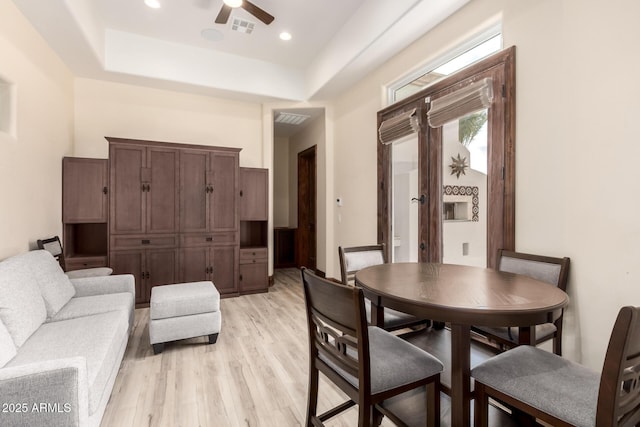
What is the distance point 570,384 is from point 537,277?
1008 millimetres

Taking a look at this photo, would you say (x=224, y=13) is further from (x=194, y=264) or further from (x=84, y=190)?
(x=194, y=264)

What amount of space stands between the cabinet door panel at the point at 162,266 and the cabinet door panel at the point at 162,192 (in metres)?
0.28

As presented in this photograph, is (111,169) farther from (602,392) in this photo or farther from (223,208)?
(602,392)

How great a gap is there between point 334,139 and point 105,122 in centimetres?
332

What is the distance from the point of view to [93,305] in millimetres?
2438

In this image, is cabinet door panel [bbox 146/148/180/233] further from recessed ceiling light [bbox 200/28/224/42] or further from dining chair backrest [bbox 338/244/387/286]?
dining chair backrest [bbox 338/244/387/286]

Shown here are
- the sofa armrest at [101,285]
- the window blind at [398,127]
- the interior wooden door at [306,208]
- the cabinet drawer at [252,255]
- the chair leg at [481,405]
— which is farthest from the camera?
the interior wooden door at [306,208]

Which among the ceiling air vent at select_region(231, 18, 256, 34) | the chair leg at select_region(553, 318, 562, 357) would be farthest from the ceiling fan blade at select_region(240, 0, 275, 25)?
the chair leg at select_region(553, 318, 562, 357)

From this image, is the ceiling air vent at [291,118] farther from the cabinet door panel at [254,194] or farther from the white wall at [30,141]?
the white wall at [30,141]

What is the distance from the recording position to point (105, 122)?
4.25 m

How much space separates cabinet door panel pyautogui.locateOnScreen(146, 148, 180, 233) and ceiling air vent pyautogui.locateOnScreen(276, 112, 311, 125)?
2141mm

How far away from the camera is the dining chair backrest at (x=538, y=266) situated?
1.95m

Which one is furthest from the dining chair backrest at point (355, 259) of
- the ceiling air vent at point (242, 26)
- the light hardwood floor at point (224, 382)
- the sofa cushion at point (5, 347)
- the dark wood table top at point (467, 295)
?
the ceiling air vent at point (242, 26)

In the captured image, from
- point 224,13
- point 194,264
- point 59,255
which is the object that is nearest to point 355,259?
point 194,264
